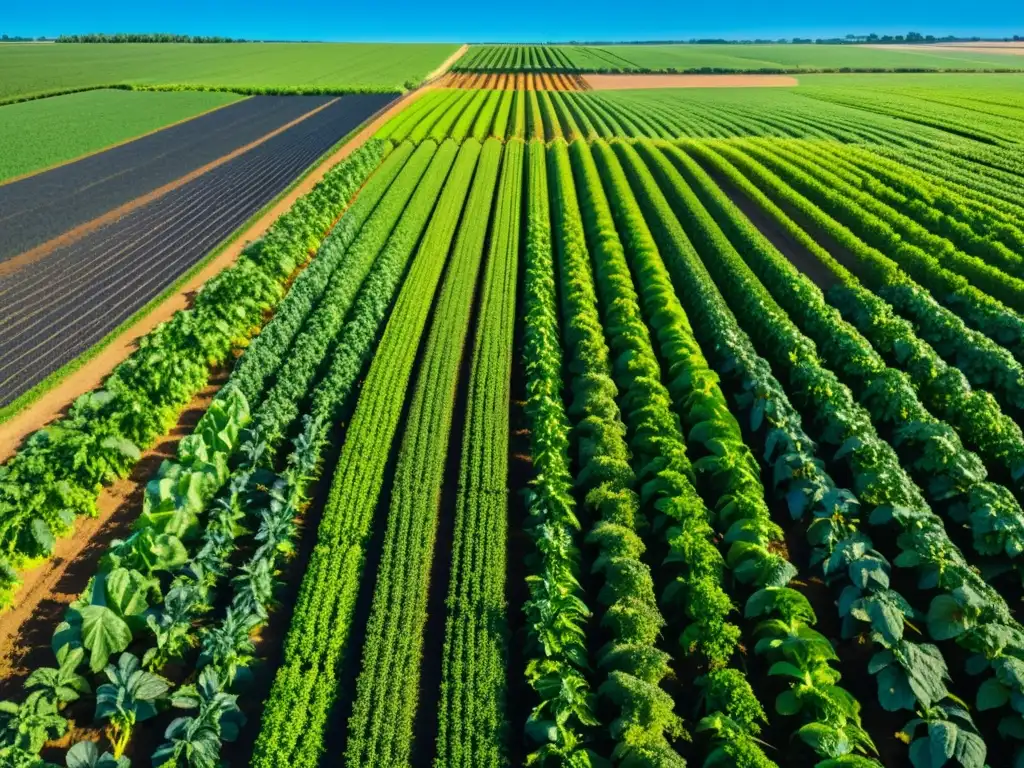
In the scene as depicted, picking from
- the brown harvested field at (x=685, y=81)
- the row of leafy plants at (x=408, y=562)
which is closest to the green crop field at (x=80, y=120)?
the row of leafy plants at (x=408, y=562)

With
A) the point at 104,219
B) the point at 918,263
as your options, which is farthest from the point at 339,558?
the point at 104,219

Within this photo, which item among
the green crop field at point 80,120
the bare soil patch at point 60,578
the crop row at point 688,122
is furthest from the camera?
the crop row at point 688,122

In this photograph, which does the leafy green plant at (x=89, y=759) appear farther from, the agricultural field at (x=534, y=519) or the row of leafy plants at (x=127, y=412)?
the row of leafy plants at (x=127, y=412)

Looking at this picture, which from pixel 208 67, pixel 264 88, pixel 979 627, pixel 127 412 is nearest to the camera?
pixel 979 627

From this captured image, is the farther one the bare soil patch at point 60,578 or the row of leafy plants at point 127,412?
the row of leafy plants at point 127,412

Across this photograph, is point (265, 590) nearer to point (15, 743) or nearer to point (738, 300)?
point (15, 743)

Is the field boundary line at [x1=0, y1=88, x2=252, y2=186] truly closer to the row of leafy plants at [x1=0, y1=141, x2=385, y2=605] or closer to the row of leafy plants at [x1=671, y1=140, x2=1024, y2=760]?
the row of leafy plants at [x1=0, y1=141, x2=385, y2=605]

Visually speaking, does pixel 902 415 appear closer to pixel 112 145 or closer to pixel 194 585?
pixel 194 585
